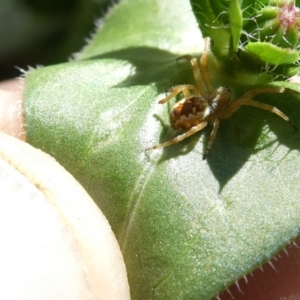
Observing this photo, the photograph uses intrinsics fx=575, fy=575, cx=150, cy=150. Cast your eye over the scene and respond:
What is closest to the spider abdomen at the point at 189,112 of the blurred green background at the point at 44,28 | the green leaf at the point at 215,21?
the green leaf at the point at 215,21

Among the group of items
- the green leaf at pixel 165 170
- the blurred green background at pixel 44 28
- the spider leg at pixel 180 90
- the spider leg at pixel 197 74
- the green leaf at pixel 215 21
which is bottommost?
the blurred green background at pixel 44 28

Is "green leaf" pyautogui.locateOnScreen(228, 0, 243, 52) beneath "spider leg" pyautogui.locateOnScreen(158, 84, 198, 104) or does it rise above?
above

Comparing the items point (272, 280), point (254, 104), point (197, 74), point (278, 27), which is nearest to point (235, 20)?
point (278, 27)

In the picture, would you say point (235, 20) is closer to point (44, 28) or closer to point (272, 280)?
point (272, 280)

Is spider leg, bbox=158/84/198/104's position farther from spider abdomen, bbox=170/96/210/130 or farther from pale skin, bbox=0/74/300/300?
pale skin, bbox=0/74/300/300

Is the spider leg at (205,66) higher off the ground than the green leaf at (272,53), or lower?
lower

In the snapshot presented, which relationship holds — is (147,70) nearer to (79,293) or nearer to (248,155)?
(248,155)

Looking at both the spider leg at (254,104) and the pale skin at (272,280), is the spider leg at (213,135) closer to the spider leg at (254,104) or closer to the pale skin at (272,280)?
the spider leg at (254,104)

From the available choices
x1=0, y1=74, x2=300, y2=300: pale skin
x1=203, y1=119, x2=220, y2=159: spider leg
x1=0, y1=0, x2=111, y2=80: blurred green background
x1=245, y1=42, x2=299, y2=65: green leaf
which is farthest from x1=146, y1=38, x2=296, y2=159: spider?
x1=0, y1=0, x2=111, y2=80: blurred green background
